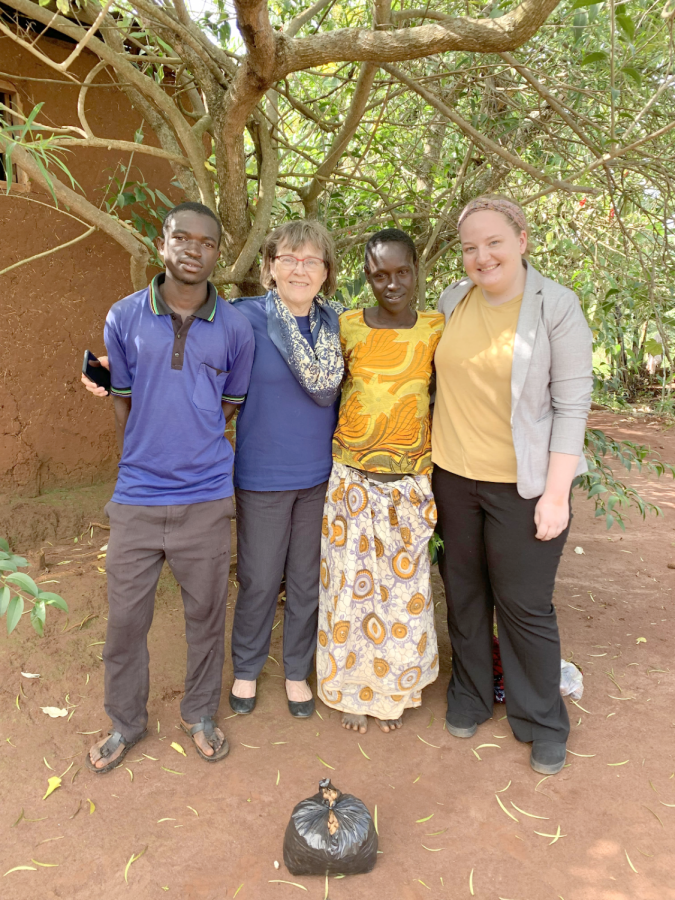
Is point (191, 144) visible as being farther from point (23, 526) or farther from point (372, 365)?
point (23, 526)

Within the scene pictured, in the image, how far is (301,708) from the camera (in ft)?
7.94

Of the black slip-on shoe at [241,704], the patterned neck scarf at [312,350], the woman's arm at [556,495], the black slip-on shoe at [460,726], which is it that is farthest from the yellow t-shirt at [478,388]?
the black slip-on shoe at [241,704]

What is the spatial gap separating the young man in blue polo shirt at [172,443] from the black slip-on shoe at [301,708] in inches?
20.3

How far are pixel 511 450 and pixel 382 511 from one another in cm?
47

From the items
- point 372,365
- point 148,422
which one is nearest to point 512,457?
point 372,365

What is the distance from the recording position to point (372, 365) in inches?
84.9

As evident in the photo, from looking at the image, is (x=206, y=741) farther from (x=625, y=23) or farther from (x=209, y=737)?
(x=625, y=23)

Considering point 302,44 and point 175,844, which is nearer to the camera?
point 175,844

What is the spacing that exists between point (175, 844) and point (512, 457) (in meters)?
1.46

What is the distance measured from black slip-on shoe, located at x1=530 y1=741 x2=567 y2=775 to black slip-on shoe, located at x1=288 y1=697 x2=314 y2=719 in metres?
0.78

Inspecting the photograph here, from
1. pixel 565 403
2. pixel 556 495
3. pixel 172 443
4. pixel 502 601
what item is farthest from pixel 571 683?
pixel 172 443

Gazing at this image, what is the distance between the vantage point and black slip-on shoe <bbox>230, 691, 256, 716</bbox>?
241 cm

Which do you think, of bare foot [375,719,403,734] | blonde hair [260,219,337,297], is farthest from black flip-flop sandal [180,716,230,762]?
blonde hair [260,219,337,297]

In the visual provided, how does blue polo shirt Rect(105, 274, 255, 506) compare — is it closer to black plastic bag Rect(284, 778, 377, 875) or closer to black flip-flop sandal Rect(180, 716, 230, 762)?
black flip-flop sandal Rect(180, 716, 230, 762)
